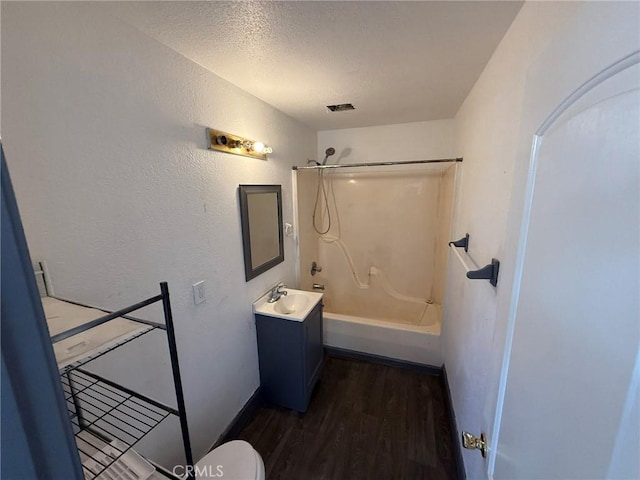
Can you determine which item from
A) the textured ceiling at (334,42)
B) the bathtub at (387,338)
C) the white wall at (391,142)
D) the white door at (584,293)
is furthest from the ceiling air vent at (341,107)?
the bathtub at (387,338)

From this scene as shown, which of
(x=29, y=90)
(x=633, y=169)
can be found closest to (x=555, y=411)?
(x=633, y=169)

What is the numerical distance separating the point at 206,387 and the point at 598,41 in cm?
200

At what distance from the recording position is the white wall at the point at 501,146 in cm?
42

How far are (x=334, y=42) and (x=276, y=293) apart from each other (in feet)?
5.62

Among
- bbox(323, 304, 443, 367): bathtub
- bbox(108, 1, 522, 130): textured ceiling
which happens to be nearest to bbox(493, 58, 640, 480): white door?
bbox(108, 1, 522, 130): textured ceiling

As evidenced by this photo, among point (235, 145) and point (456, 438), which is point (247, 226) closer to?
point (235, 145)

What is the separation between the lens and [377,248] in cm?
316

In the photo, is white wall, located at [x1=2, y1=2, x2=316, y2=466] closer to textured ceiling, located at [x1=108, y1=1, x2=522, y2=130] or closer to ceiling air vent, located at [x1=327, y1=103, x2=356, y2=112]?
textured ceiling, located at [x1=108, y1=1, x2=522, y2=130]

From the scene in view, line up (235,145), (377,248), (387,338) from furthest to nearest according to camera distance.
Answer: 1. (377,248)
2. (387,338)
3. (235,145)

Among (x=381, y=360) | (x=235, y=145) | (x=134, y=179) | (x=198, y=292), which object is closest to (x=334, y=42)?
(x=235, y=145)

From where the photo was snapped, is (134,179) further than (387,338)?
No

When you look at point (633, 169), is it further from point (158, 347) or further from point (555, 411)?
point (158, 347)

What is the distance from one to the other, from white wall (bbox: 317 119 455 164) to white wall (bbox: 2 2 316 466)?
128 cm

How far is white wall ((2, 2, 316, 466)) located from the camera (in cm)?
82
